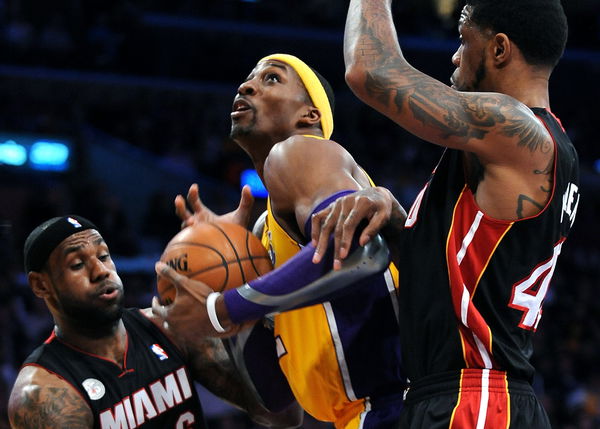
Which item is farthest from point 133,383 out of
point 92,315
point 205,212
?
point 205,212

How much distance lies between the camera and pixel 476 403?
2717 millimetres

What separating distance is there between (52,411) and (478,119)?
2420 millimetres

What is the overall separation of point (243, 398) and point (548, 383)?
736 cm

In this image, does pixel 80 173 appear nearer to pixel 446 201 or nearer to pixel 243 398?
pixel 243 398

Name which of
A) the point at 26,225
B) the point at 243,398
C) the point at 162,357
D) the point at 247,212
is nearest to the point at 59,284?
the point at 162,357

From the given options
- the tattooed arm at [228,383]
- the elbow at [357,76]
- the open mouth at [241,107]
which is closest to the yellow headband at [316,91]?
the open mouth at [241,107]

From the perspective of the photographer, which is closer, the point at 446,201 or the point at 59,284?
the point at 446,201

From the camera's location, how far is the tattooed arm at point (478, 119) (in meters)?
2.64

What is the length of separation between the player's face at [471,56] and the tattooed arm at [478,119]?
0.03 metres

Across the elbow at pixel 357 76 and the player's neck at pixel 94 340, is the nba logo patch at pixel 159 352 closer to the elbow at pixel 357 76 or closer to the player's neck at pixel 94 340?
the player's neck at pixel 94 340

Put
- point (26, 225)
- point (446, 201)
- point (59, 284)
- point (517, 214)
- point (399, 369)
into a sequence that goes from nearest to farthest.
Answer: point (517, 214) → point (446, 201) → point (399, 369) → point (59, 284) → point (26, 225)

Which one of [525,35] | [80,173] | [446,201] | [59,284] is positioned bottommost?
[80,173]

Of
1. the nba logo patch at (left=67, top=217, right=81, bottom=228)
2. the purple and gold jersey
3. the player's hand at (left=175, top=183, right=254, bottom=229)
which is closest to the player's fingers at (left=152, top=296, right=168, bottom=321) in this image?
the player's hand at (left=175, top=183, right=254, bottom=229)

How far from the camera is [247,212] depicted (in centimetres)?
346
